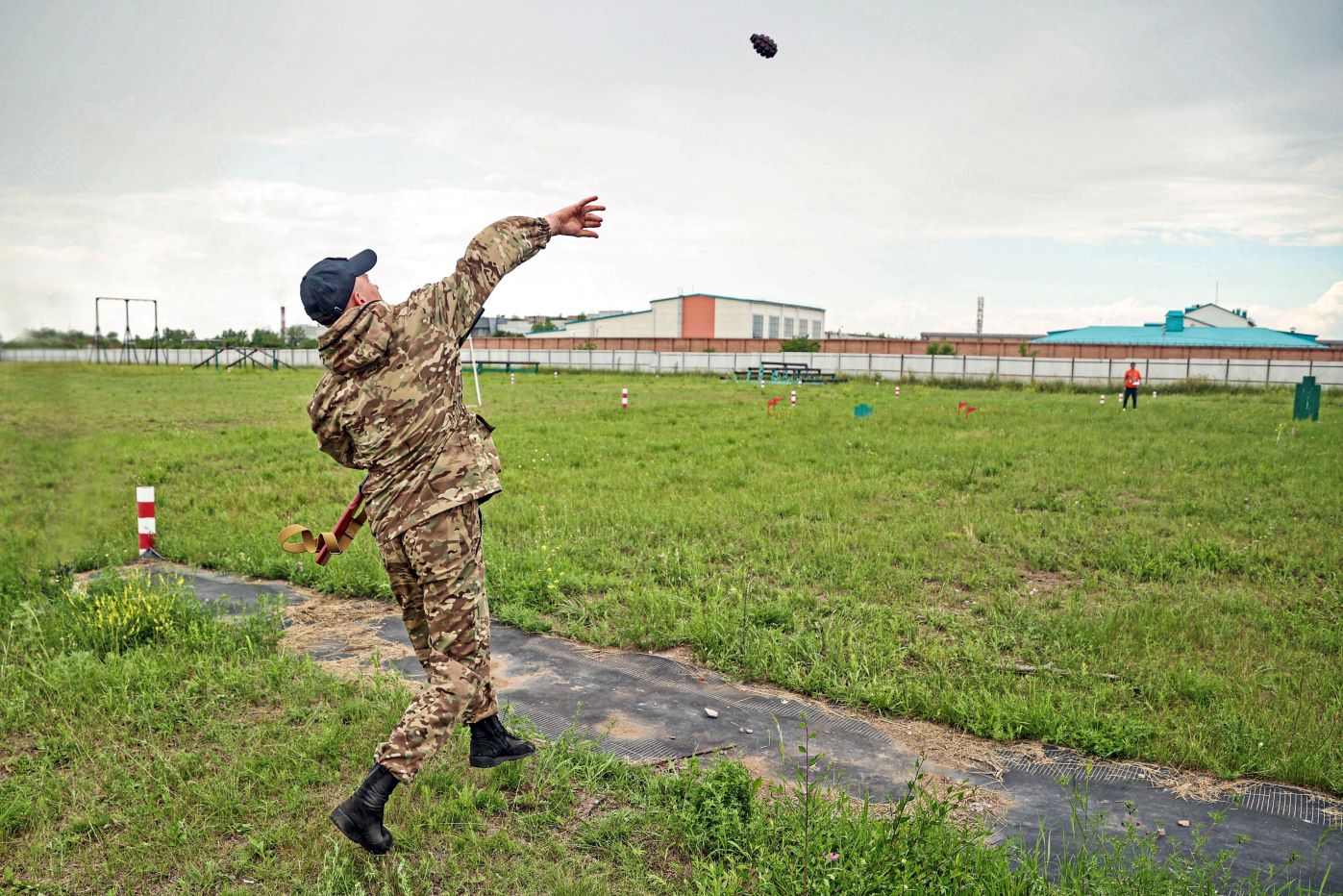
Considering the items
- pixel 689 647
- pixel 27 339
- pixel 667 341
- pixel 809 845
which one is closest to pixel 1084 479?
pixel 689 647

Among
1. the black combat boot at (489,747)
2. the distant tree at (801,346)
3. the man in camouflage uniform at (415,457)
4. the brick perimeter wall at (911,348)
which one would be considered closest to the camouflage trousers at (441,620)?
the man in camouflage uniform at (415,457)

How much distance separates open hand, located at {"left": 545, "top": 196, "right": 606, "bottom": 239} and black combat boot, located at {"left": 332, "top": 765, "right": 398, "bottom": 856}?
7.51 feet

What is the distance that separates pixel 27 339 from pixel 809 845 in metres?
2.87

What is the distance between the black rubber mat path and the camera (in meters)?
3.44

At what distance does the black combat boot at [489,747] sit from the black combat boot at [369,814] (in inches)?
20.8

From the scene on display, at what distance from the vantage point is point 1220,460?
12945 millimetres

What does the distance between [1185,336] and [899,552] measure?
71.3 m

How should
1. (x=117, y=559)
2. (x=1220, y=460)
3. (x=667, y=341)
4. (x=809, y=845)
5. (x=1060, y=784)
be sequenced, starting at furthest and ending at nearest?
(x=667, y=341)
(x=1220, y=460)
(x=117, y=559)
(x=1060, y=784)
(x=809, y=845)

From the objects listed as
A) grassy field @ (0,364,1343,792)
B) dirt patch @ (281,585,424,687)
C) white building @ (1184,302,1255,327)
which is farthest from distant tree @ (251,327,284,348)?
white building @ (1184,302,1255,327)

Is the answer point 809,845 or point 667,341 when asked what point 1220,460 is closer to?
point 809,845

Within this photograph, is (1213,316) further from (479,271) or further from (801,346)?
(479,271)

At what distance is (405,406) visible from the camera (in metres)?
3.29

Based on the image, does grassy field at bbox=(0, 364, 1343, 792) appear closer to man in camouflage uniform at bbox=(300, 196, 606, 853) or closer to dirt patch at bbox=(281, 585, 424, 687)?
dirt patch at bbox=(281, 585, 424, 687)

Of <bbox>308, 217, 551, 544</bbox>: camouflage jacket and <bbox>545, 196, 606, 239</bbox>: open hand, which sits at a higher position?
<bbox>545, 196, 606, 239</bbox>: open hand
